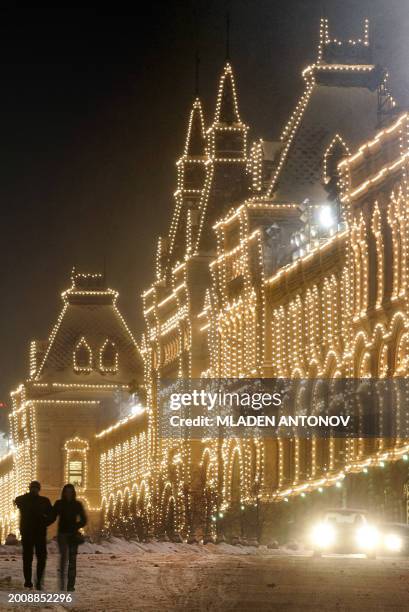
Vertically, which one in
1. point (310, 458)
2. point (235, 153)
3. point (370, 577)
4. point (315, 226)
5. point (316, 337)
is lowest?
point (370, 577)

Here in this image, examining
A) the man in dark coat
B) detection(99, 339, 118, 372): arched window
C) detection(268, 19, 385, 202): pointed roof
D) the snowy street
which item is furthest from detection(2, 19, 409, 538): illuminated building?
detection(99, 339, 118, 372): arched window

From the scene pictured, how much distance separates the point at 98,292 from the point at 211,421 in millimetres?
56468

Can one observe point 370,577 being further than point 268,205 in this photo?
No

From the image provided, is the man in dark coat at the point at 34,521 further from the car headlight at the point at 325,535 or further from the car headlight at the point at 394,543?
the car headlight at the point at 394,543

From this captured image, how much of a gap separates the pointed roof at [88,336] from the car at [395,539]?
82687 millimetres

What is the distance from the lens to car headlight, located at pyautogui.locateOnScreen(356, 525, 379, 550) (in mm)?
38847

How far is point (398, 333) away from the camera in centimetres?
4859

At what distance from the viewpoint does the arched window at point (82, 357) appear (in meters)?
125

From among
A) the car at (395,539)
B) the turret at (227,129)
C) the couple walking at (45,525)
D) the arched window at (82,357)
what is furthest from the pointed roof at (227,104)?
the couple walking at (45,525)

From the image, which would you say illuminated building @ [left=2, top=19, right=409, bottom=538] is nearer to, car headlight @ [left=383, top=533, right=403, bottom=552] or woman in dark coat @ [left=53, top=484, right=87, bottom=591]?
Answer: car headlight @ [left=383, top=533, right=403, bottom=552]

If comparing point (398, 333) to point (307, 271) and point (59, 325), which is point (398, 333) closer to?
point (307, 271)

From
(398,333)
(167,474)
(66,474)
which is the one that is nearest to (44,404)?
(66,474)

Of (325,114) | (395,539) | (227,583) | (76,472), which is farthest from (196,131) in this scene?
(227,583)

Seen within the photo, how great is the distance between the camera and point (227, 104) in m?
80.8
